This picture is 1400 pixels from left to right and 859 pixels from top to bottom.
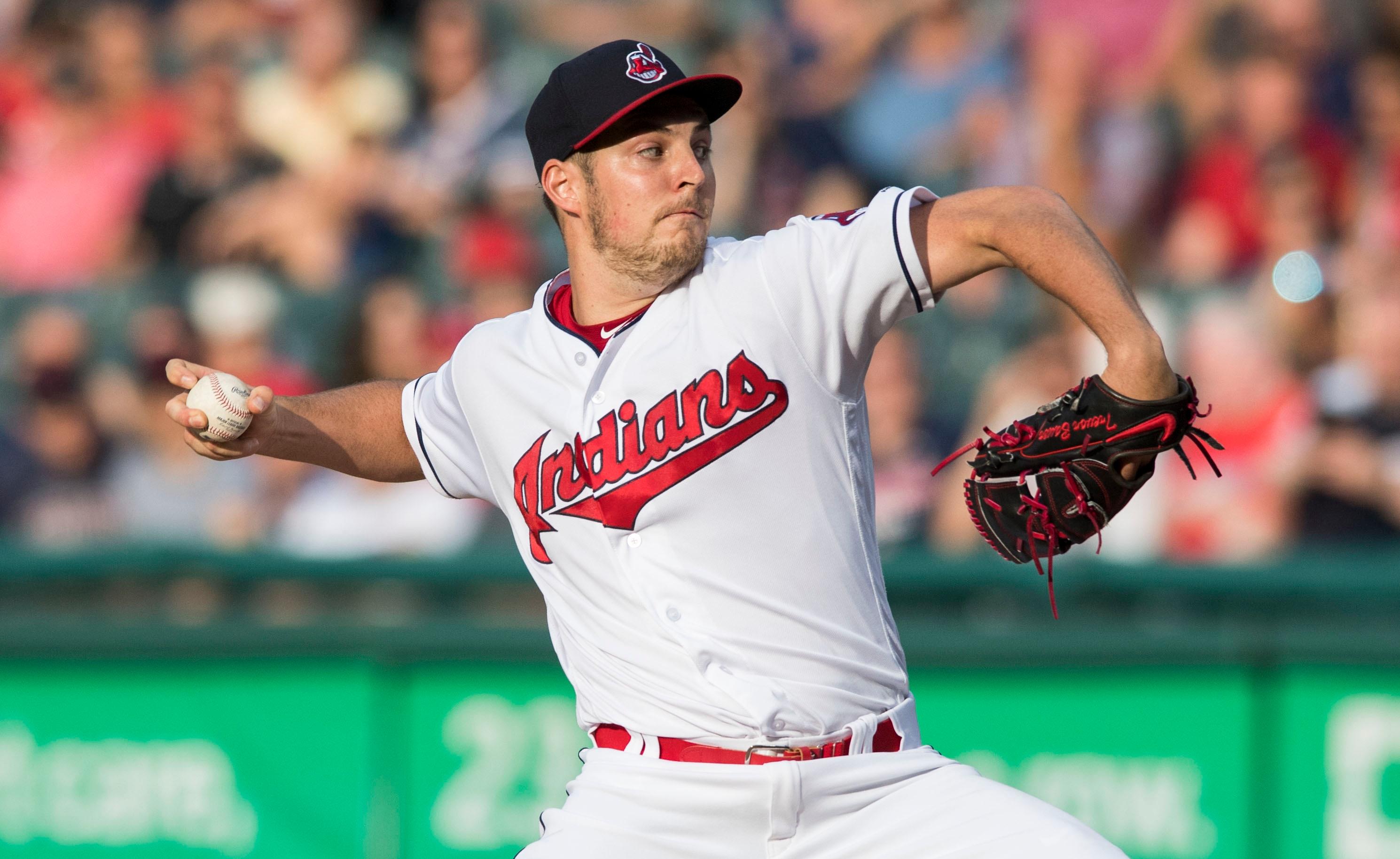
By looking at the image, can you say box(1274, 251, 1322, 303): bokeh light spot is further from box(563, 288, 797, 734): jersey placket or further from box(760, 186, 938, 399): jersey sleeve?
box(563, 288, 797, 734): jersey placket

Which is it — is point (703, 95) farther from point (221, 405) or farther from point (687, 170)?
point (221, 405)

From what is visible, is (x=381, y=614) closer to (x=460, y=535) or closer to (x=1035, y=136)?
(x=460, y=535)

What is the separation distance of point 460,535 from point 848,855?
138 inches

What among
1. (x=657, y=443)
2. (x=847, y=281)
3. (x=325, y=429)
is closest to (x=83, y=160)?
(x=325, y=429)

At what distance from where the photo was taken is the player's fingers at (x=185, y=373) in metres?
3.35

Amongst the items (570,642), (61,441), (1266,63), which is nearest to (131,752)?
(61,441)

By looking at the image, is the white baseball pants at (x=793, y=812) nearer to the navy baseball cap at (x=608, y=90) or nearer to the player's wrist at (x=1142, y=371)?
the player's wrist at (x=1142, y=371)

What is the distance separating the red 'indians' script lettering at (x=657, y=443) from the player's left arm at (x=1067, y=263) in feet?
1.60

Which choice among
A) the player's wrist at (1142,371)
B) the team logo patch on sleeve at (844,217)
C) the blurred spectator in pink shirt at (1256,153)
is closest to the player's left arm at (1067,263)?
the player's wrist at (1142,371)

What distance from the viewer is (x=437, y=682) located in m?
5.35

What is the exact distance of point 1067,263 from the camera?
2.78 metres

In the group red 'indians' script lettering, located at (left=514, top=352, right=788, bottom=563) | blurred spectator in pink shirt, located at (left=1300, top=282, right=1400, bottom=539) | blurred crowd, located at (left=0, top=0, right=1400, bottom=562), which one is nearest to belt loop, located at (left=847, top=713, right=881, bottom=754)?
red 'indians' script lettering, located at (left=514, top=352, right=788, bottom=563)

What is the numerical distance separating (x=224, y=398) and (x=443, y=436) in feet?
1.71

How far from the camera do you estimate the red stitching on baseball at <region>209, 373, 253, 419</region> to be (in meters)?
3.30
